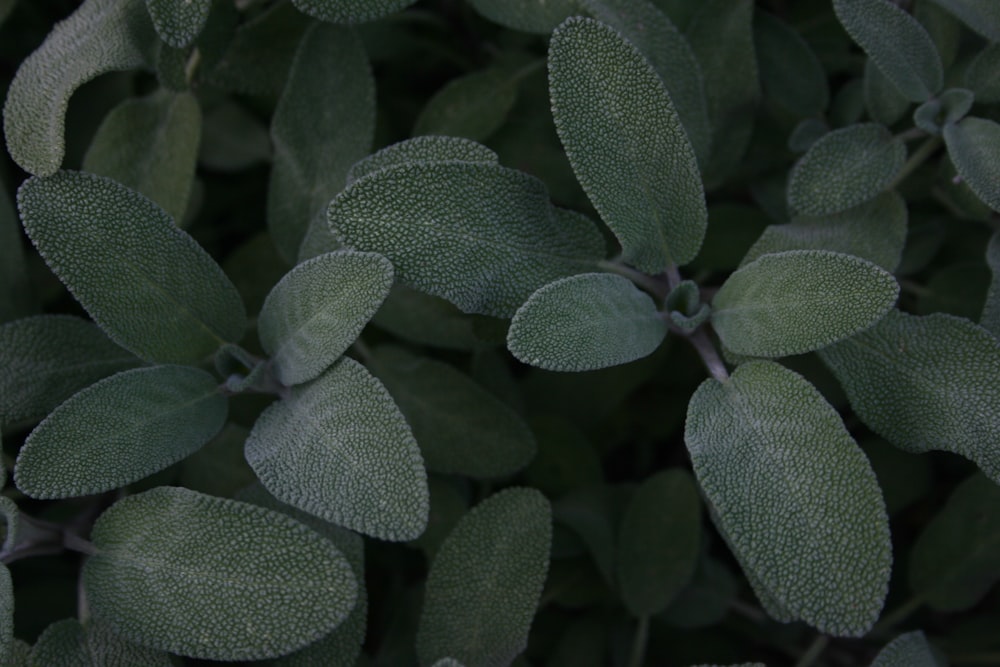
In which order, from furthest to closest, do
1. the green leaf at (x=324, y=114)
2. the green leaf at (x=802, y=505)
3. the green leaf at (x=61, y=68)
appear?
the green leaf at (x=324, y=114)
the green leaf at (x=61, y=68)
the green leaf at (x=802, y=505)

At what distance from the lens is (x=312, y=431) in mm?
835

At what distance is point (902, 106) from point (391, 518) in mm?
717

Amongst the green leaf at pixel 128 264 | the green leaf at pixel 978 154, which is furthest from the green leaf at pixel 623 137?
the green leaf at pixel 128 264

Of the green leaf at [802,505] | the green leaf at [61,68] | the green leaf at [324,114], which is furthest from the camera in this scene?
the green leaf at [324,114]

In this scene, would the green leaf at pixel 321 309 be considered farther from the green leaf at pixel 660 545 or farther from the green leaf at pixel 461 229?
the green leaf at pixel 660 545

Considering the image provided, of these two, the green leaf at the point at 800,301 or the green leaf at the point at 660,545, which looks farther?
the green leaf at the point at 660,545

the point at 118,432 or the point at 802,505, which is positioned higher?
the point at 118,432

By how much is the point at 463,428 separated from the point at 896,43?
63 cm

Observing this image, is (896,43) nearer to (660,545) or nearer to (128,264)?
(660,545)

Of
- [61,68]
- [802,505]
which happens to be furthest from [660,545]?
[61,68]

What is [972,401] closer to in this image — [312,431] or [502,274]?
[502,274]

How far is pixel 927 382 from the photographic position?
0.89 m

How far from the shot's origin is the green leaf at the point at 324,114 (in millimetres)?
1032

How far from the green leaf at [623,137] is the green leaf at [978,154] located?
10.5 inches
